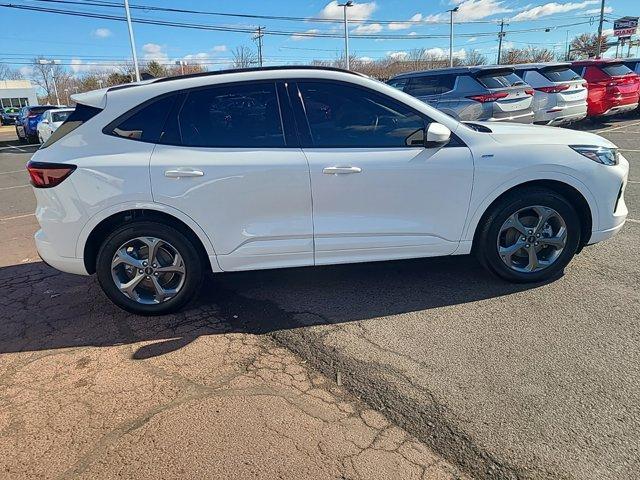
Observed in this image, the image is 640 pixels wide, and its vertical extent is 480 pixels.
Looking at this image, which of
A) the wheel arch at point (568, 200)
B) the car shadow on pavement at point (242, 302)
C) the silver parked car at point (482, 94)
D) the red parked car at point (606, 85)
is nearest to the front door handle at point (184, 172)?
the car shadow on pavement at point (242, 302)

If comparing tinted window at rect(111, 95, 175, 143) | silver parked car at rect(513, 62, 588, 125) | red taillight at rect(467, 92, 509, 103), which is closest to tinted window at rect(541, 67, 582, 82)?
silver parked car at rect(513, 62, 588, 125)

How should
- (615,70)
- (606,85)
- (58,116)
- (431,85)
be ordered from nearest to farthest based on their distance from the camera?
(431,85), (606,85), (615,70), (58,116)

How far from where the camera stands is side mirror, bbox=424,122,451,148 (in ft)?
11.4

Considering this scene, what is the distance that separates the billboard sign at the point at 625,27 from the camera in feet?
161

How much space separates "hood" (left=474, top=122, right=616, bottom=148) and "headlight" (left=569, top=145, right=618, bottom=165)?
0.14 ft

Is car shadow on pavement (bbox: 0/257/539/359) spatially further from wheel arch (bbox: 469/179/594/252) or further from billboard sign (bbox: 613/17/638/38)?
billboard sign (bbox: 613/17/638/38)

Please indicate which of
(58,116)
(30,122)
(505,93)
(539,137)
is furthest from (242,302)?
(30,122)

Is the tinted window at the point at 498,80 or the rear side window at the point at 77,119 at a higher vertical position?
the tinted window at the point at 498,80

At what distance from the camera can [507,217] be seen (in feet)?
12.5

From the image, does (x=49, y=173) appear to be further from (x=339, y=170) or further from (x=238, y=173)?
(x=339, y=170)

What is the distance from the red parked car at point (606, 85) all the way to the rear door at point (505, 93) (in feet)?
16.4

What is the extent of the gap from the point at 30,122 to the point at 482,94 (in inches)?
778

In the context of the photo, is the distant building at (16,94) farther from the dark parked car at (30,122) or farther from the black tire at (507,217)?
the black tire at (507,217)

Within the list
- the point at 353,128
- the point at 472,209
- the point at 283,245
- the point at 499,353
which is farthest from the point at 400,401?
the point at 353,128
